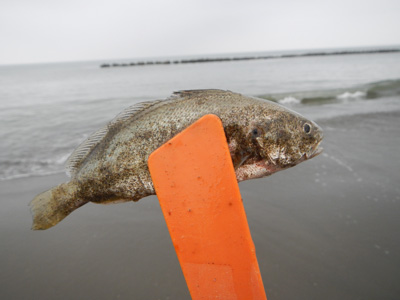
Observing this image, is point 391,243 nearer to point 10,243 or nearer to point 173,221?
point 173,221

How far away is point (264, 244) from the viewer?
392 cm

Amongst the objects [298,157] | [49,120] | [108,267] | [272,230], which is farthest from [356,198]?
[49,120]

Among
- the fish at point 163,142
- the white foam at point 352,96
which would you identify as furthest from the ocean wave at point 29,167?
the white foam at point 352,96

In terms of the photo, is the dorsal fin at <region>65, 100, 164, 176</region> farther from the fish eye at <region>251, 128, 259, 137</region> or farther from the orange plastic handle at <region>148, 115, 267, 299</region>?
the fish eye at <region>251, 128, 259, 137</region>

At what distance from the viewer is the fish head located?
6.15ft

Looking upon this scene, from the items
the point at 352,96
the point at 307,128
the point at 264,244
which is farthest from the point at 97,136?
the point at 352,96

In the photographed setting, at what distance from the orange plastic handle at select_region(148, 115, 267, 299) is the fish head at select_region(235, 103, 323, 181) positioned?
435 millimetres

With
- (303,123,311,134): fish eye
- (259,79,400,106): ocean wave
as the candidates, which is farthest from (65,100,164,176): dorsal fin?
(259,79,400,106): ocean wave

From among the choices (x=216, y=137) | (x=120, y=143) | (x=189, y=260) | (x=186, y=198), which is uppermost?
(x=216, y=137)

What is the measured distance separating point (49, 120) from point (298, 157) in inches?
524

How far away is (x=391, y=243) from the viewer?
12.6 ft

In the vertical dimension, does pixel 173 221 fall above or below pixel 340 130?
above

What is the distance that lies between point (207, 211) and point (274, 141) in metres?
0.79

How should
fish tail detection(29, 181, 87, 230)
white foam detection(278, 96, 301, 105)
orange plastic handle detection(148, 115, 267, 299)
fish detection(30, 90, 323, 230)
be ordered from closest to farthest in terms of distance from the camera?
orange plastic handle detection(148, 115, 267, 299), fish detection(30, 90, 323, 230), fish tail detection(29, 181, 87, 230), white foam detection(278, 96, 301, 105)
